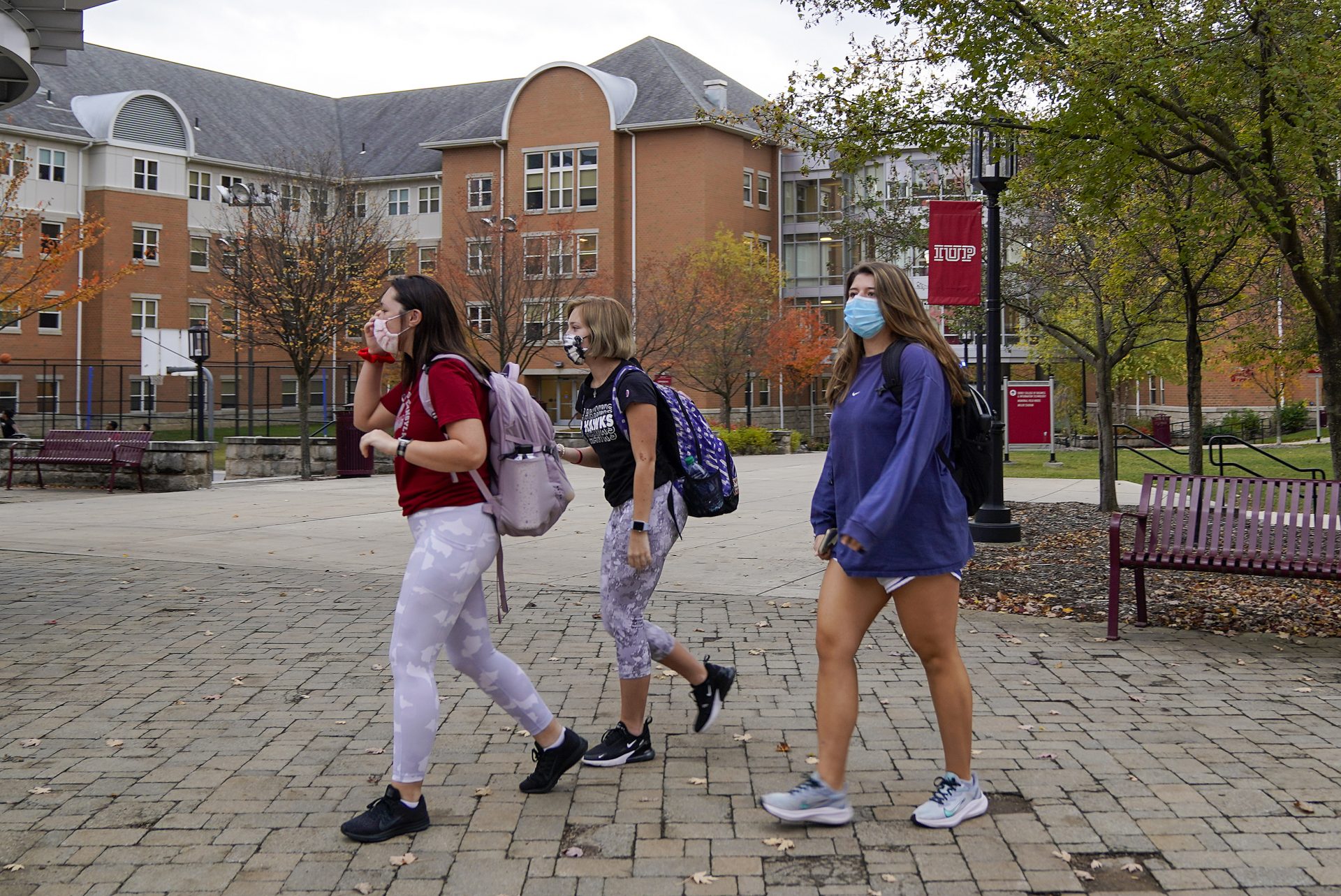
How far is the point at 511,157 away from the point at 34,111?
59.1ft

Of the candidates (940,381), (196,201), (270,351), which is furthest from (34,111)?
(940,381)

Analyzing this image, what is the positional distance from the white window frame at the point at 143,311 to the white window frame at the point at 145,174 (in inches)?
165

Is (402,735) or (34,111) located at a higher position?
(34,111)

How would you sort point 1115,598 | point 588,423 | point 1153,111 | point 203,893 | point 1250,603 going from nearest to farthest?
point 203,893 < point 588,423 < point 1115,598 < point 1250,603 < point 1153,111

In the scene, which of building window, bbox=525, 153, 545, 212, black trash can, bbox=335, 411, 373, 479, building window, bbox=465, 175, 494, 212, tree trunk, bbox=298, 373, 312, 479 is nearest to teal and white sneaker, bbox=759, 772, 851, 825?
black trash can, bbox=335, 411, 373, 479

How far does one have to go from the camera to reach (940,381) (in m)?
4.16

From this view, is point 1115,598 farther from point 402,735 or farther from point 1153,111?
point 402,735

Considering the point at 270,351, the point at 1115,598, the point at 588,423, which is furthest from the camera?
the point at 270,351

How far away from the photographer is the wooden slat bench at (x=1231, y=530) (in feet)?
24.5

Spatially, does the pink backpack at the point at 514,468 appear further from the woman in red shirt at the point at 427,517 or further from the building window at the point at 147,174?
the building window at the point at 147,174

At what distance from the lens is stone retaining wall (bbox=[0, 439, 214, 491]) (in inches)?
799

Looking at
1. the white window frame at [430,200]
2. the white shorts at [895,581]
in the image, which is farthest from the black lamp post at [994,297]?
the white window frame at [430,200]

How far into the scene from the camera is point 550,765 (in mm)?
4664

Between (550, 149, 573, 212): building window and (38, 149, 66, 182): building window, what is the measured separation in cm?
1848
